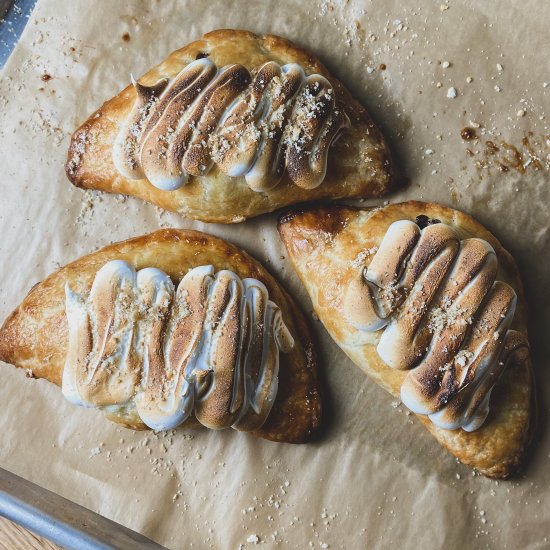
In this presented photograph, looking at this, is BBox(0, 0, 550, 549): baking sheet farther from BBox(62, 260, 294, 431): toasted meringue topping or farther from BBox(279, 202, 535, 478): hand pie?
BBox(62, 260, 294, 431): toasted meringue topping

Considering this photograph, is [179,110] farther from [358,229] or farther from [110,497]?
[110,497]

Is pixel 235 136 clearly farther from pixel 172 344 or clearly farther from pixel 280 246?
pixel 172 344

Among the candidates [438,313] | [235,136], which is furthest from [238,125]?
[438,313]

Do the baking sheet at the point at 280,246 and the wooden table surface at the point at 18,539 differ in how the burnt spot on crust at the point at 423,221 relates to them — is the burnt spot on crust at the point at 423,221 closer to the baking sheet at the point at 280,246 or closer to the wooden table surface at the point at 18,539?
the baking sheet at the point at 280,246

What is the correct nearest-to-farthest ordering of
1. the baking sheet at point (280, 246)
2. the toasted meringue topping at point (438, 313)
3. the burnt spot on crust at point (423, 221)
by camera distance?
the toasted meringue topping at point (438, 313) < the burnt spot on crust at point (423, 221) < the baking sheet at point (280, 246)

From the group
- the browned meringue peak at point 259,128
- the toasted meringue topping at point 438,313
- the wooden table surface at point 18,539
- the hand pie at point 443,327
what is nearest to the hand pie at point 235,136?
the browned meringue peak at point 259,128
